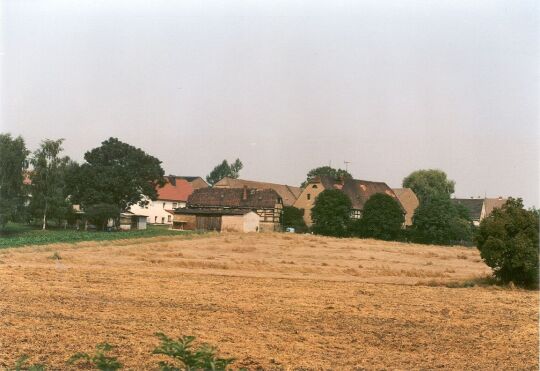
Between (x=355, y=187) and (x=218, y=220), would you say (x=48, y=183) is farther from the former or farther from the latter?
(x=355, y=187)

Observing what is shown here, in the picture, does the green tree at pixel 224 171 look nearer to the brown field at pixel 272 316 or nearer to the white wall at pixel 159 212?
the white wall at pixel 159 212

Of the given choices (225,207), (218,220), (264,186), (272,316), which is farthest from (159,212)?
(272,316)

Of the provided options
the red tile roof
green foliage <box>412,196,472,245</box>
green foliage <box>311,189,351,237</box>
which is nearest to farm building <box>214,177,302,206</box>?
the red tile roof

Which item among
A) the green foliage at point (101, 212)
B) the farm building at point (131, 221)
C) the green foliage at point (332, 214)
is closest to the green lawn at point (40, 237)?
the green foliage at point (101, 212)

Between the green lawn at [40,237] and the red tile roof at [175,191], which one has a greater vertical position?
the red tile roof at [175,191]

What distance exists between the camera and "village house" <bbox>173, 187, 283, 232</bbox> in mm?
76331

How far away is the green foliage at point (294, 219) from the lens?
79750 millimetres

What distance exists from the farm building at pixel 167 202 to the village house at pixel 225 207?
14.4 m

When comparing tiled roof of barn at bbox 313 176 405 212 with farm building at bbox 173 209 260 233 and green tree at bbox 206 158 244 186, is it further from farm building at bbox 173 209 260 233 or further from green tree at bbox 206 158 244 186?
green tree at bbox 206 158 244 186

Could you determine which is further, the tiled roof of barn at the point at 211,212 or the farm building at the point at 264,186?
the farm building at the point at 264,186

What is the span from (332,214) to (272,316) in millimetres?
59005

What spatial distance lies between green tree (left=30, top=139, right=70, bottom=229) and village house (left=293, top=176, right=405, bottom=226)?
33.7 meters

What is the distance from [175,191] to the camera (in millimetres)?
106500

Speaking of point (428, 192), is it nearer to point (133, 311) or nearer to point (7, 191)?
point (7, 191)
